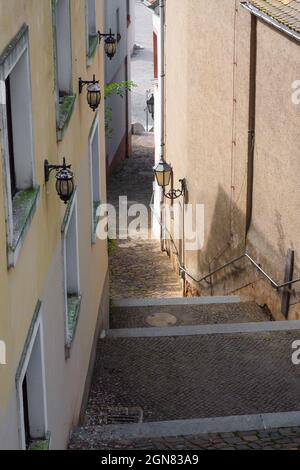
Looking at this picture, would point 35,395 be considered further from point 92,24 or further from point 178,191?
point 178,191

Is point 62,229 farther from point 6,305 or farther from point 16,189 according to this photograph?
point 6,305

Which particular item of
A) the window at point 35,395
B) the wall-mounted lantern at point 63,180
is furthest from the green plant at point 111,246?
the window at point 35,395

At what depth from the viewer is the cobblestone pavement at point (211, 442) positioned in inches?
340

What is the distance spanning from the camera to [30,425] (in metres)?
6.98

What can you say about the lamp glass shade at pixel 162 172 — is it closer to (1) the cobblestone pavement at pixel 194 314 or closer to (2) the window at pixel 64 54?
(1) the cobblestone pavement at pixel 194 314

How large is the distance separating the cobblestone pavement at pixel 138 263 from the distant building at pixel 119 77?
1034 millimetres

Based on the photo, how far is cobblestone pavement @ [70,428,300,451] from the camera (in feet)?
28.3

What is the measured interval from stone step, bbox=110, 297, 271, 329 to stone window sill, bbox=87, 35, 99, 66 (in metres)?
4.65

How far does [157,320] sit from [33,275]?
7931mm

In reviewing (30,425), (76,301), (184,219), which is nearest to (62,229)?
(76,301)

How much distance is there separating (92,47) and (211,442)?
5.51 m

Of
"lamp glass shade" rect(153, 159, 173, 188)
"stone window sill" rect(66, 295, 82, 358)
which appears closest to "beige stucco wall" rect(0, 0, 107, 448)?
"stone window sill" rect(66, 295, 82, 358)

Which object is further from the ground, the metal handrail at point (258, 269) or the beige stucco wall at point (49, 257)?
the beige stucco wall at point (49, 257)

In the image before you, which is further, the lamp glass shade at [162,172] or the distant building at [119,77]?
the distant building at [119,77]
